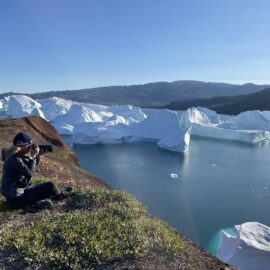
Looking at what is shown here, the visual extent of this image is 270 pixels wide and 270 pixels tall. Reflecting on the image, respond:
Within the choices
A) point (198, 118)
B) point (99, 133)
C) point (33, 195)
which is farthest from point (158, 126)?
point (33, 195)

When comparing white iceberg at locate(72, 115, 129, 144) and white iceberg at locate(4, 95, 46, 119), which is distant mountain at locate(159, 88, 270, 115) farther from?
white iceberg at locate(72, 115, 129, 144)

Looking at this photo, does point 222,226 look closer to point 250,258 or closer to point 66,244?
point 250,258

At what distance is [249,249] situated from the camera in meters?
6.69

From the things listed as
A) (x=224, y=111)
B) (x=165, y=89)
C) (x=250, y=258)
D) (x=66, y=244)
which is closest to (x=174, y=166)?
(x=250, y=258)

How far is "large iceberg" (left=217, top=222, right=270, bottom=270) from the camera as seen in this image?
646cm

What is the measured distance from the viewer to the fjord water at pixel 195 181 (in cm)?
1108

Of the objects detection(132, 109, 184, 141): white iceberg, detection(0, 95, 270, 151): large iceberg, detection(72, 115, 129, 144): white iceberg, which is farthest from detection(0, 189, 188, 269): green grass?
detection(132, 109, 184, 141): white iceberg

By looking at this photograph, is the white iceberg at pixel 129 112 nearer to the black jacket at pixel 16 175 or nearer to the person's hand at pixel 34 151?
the person's hand at pixel 34 151

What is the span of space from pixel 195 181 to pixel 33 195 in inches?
469

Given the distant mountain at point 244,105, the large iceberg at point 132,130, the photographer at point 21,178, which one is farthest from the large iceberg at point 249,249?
the distant mountain at point 244,105

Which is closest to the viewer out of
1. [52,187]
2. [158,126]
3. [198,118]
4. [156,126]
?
[52,187]

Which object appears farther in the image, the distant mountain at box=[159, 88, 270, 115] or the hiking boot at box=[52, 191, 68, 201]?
the distant mountain at box=[159, 88, 270, 115]

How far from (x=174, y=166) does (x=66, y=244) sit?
Result: 15980 mm

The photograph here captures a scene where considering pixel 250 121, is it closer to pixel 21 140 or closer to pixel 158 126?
pixel 158 126
